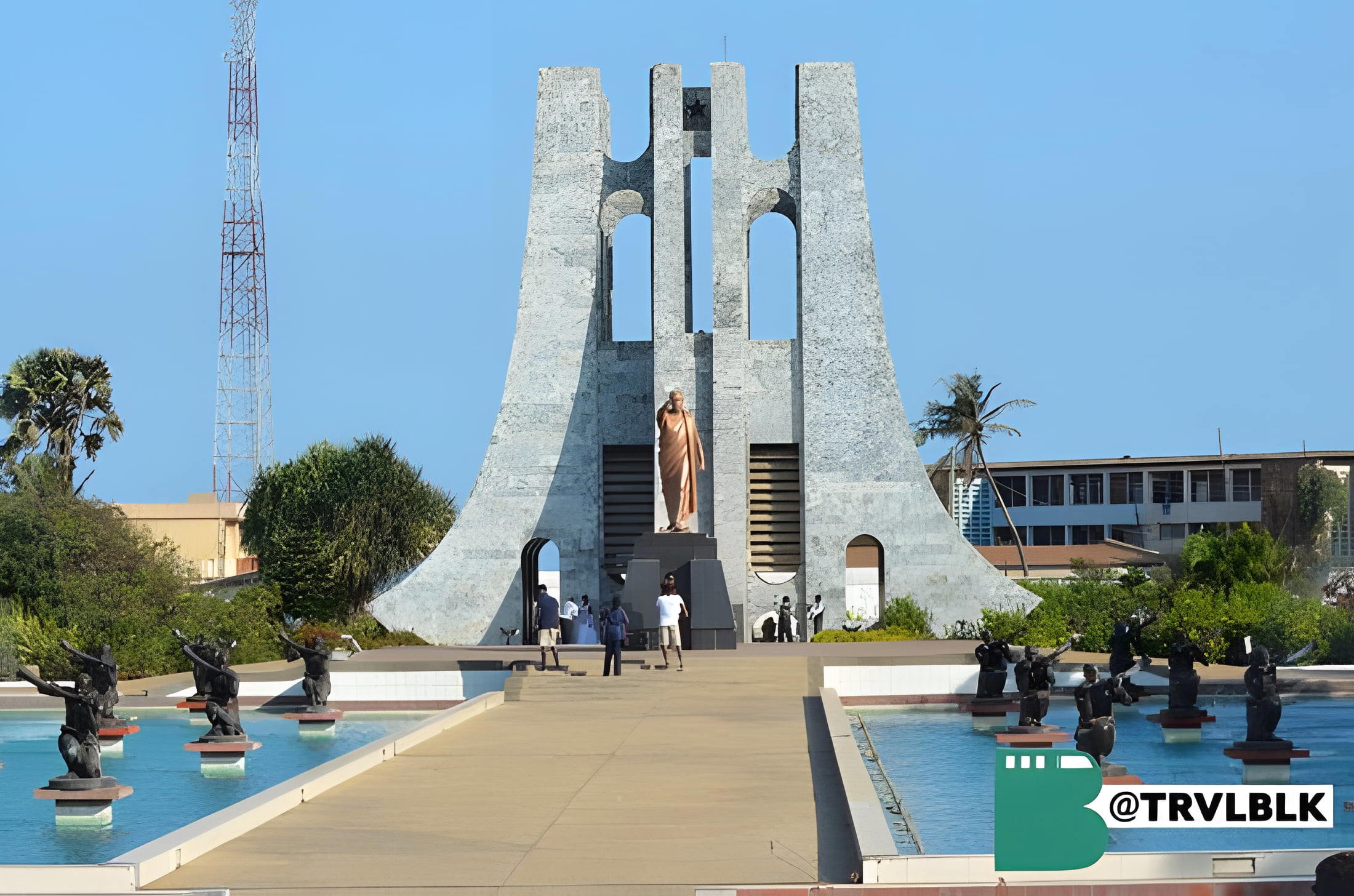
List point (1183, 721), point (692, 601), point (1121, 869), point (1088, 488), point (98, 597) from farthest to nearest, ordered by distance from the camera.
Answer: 1. point (1088, 488)
2. point (98, 597)
3. point (692, 601)
4. point (1183, 721)
5. point (1121, 869)

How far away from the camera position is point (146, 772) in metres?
18.0

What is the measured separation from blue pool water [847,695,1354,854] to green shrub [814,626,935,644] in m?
7.16

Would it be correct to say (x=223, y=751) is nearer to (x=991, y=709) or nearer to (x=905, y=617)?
(x=991, y=709)

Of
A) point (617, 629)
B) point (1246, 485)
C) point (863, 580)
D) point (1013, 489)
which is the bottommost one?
point (617, 629)

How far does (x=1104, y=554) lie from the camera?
6350 cm

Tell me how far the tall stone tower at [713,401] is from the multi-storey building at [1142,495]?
27.1 meters

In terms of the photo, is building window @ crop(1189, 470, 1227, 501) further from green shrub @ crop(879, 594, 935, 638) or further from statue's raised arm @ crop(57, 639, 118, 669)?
statue's raised arm @ crop(57, 639, 118, 669)

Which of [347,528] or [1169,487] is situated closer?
[347,528]

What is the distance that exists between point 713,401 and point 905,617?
19.0 ft

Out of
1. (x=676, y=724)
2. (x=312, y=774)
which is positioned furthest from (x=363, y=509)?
(x=312, y=774)

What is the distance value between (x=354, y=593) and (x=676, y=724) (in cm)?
2319

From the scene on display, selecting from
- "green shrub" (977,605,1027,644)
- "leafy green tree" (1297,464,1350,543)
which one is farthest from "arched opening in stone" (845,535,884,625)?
"green shrub" (977,605,1027,644)

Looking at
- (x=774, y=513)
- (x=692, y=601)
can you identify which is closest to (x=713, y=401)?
(x=774, y=513)

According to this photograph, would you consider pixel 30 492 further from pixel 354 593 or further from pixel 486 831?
pixel 486 831
